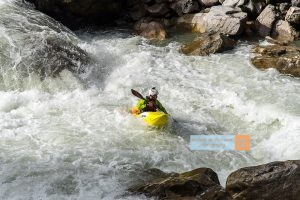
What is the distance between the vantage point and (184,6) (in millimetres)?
14930

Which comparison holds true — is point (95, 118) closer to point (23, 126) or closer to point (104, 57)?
point (23, 126)

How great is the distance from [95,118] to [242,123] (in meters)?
3.22

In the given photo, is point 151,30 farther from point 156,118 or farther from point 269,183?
point 269,183

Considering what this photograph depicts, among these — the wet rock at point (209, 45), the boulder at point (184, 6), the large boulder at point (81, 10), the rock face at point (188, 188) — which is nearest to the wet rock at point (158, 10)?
the boulder at point (184, 6)

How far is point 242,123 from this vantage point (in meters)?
9.41

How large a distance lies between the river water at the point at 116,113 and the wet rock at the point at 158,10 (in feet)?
5.79

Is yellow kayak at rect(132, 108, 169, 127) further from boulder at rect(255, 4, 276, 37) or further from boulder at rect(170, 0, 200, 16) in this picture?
boulder at rect(170, 0, 200, 16)

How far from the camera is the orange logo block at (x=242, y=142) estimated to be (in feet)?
27.9

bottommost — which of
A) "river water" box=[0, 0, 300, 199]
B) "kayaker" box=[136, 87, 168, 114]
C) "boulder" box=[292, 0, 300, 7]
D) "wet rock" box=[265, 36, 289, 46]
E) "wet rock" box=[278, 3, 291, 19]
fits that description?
"river water" box=[0, 0, 300, 199]

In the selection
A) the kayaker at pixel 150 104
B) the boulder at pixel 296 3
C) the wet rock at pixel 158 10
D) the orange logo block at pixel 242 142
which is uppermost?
the boulder at pixel 296 3

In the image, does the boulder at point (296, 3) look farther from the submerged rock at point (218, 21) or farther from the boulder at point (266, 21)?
the submerged rock at point (218, 21)

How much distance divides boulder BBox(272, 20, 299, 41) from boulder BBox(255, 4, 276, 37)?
187mm

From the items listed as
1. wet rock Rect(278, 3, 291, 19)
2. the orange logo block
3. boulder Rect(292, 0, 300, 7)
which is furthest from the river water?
boulder Rect(292, 0, 300, 7)

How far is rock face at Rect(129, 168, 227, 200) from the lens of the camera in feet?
18.9
